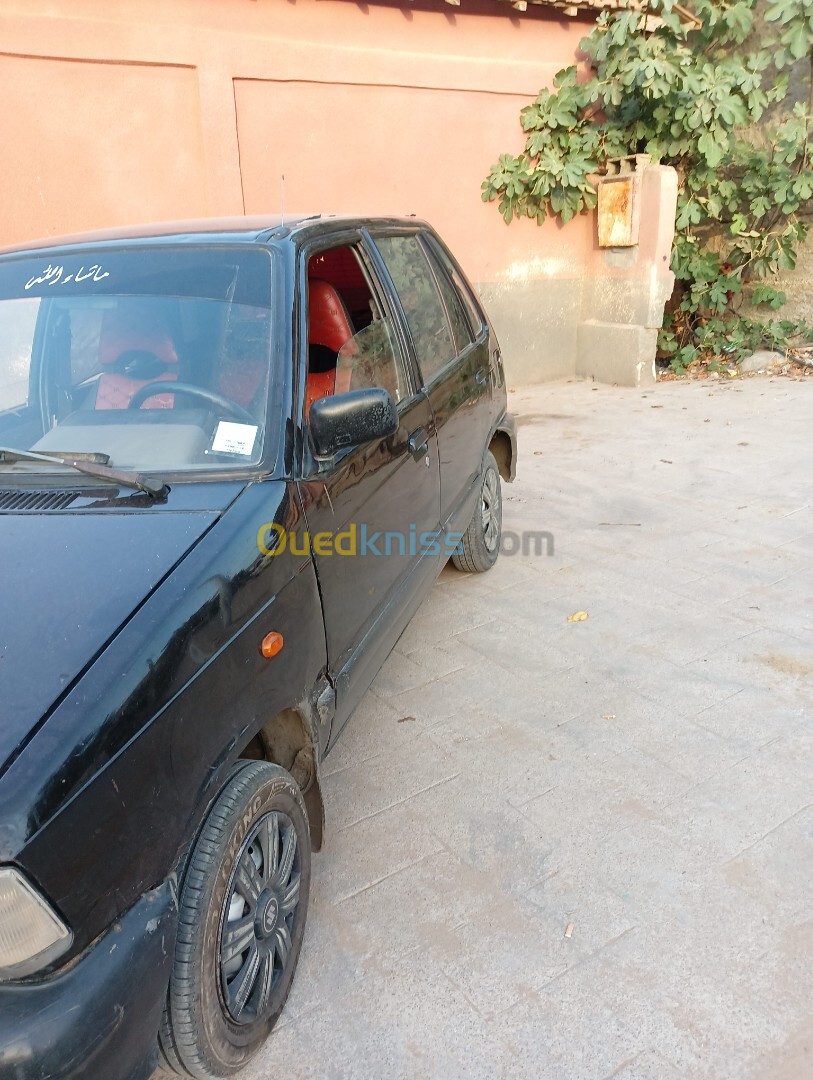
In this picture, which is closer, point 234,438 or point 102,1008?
point 102,1008

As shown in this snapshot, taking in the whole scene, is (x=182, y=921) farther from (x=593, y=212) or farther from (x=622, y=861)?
(x=593, y=212)

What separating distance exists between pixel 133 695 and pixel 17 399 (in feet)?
4.86

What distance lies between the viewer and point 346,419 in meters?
2.31

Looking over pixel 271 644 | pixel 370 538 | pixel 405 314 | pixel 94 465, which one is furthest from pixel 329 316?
pixel 271 644

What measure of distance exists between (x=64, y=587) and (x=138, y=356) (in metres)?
1.00

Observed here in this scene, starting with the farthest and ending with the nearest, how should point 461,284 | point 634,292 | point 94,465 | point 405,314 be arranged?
point 634,292
point 461,284
point 405,314
point 94,465

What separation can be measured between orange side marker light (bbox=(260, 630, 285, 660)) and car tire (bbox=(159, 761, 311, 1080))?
10.7 inches

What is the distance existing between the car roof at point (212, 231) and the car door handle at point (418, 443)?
0.80 m

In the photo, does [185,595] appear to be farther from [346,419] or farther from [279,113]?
[279,113]

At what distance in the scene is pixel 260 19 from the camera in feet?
23.3

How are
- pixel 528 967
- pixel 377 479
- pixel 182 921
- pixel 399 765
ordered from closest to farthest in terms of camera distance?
pixel 182 921, pixel 528 967, pixel 377 479, pixel 399 765

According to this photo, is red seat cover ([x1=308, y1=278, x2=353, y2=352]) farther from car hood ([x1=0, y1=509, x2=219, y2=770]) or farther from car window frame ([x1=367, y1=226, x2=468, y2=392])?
car hood ([x1=0, y1=509, x2=219, y2=770])

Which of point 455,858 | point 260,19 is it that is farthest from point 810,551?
point 260,19

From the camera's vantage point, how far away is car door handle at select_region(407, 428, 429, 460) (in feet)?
10.2
